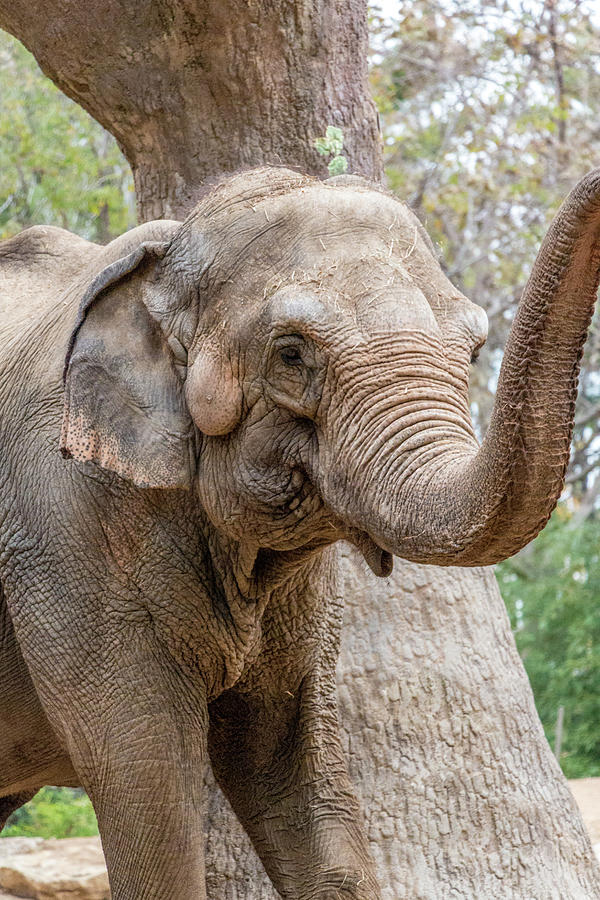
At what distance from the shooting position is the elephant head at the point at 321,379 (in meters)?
3.02

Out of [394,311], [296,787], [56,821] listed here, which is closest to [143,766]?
[296,787]

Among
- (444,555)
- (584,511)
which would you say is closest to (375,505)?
(444,555)

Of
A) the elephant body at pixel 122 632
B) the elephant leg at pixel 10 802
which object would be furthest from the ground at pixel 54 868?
the elephant body at pixel 122 632

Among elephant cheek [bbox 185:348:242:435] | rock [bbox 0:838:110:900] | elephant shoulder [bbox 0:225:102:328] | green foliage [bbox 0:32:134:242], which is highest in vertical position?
green foliage [bbox 0:32:134:242]

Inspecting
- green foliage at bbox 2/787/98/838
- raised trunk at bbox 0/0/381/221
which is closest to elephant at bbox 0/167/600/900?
raised trunk at bbox 0/0/381/221

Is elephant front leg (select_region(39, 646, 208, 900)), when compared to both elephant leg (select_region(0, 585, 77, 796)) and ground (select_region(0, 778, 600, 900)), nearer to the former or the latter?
elephant leg (select_region(0, 585, 77, 796))

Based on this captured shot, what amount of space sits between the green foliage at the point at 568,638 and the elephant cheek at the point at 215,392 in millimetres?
8091

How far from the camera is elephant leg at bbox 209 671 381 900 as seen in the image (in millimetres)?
4637

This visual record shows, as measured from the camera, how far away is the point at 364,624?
602 cm

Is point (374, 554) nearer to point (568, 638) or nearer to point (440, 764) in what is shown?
point (440, 764)

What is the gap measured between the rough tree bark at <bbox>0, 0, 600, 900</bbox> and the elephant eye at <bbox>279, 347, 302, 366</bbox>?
88.6 inches

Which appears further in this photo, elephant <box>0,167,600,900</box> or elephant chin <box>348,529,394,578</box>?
elephant chin <box>348,529,394,578</box>

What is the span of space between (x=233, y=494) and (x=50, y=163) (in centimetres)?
1005

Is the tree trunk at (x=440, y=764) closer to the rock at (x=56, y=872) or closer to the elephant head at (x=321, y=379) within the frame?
the rock at (x=56, y=872)
